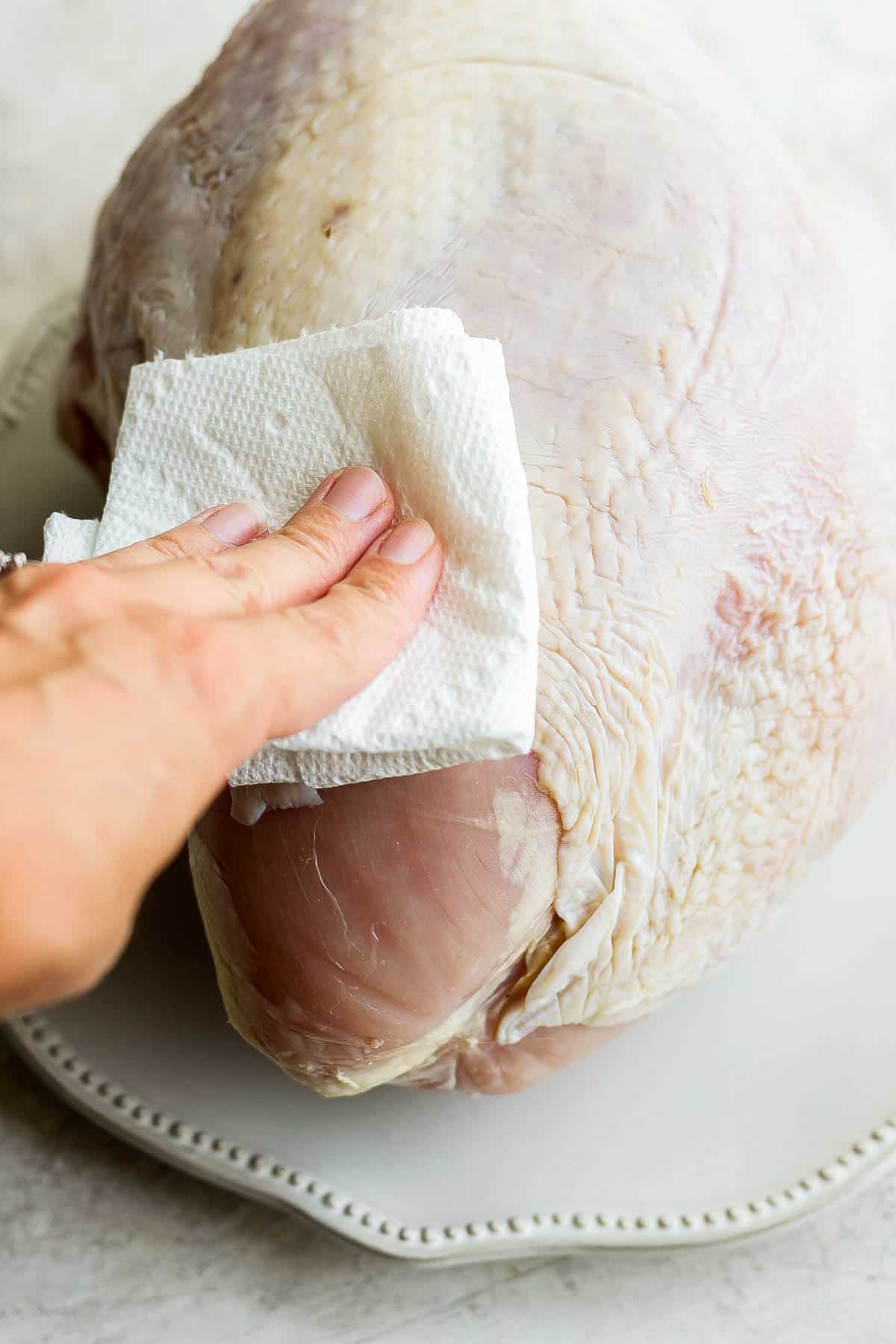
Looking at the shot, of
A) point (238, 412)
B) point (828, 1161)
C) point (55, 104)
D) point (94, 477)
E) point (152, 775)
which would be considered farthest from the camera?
point (55, 104)

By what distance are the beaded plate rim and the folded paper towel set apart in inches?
18.9

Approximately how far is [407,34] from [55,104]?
97 centimetres

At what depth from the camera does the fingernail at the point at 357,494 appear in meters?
0.58

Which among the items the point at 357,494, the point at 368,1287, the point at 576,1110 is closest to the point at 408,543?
the point at 357,494

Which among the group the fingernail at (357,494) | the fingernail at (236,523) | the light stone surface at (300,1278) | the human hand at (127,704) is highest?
the fingernail at (357,494)

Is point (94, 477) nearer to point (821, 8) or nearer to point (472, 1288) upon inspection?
point (472, 1288)

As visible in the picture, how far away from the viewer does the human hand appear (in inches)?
14.9

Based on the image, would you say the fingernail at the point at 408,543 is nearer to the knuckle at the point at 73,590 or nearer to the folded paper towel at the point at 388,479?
the folded paper towel at the point at 388,479

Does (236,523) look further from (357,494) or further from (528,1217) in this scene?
(528,1217)

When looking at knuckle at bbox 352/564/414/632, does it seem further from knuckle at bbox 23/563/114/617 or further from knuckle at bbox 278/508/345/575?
knuckle at bbox 23/563/114/617

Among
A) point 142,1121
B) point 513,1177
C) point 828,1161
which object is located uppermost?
point 828,1161

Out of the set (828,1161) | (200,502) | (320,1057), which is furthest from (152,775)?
(828,1161)

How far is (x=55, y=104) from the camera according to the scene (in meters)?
1.61

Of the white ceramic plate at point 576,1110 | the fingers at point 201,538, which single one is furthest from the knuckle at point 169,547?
the white ceramic plate at point 576,1110
